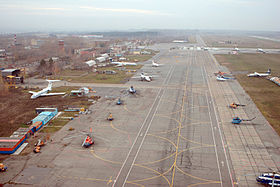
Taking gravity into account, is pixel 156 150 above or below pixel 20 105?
below

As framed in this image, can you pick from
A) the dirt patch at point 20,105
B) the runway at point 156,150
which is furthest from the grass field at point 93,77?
the runway at point 156,150

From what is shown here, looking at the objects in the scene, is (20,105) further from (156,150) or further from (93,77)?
(156,150)

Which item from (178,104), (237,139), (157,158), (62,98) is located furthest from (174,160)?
(62,98)

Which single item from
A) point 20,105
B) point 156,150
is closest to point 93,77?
point 20,105

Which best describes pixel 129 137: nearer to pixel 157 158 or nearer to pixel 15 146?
pixel 157 158

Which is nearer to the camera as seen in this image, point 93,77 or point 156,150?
point 156,150

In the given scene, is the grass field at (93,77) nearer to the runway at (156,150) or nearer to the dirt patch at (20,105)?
the dirt patch at (20,105)

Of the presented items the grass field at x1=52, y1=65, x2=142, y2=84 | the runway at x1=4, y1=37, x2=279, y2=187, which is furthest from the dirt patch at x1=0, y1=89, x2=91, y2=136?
the grass field at x1=52, y1=65, x2=142, y2=84

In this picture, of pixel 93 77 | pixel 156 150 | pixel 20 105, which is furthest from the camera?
pixel 93 77
